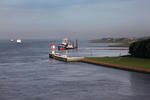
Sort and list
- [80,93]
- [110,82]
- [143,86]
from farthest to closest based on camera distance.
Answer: [110,82] < [143,86] < [80,93]

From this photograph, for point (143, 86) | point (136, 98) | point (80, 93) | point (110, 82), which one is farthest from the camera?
point (110, 82)

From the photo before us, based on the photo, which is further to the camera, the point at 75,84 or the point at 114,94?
the point at 75,84

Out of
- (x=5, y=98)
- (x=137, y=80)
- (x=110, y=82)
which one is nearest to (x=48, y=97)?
(x=5, y=98)

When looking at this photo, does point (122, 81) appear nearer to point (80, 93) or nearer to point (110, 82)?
point (110, 82)

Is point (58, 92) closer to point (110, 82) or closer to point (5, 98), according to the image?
point (5, 98)

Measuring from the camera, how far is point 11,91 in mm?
23656

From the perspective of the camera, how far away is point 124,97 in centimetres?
2083

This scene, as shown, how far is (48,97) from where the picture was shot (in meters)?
21.1

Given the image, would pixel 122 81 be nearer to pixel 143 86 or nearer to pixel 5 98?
pixel 143 86

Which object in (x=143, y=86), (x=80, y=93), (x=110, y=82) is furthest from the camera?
(x=110, y=82)

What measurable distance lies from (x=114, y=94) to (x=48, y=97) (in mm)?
5736

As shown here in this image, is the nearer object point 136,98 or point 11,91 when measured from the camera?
point 136,98

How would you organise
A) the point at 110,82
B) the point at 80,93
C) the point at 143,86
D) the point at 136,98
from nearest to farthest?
the point at 136,98
the point at 80,93
the point at 143,86
the point at 110,82

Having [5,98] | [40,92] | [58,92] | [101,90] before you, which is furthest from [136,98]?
[5,98]
